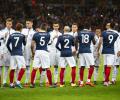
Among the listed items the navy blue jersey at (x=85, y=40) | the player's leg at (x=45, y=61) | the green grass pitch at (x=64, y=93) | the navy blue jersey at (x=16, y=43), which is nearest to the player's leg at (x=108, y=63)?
the green grass pitch at (x=64, y=93)

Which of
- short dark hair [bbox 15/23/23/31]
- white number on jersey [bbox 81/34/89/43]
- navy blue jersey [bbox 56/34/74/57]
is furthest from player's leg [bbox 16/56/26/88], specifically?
white number on jersey [bbox 81/34/89/43]

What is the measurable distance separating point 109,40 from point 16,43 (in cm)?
323

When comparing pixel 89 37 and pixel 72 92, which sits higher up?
pixel 89 37

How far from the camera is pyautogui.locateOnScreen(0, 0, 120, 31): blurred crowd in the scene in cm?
4016

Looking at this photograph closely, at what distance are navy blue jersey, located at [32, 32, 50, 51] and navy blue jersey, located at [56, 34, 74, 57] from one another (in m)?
0.50

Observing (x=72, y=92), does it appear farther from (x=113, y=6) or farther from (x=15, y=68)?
(x=113, y=6)

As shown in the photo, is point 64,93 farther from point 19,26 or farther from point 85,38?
point 19,26

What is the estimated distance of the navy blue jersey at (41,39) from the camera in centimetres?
1842

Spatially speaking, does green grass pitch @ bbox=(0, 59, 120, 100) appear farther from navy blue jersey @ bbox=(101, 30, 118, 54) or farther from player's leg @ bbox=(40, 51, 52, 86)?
navy blue jersey @ bbox=(101, 30, 118, 54)

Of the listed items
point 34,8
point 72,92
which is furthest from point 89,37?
point 34,8

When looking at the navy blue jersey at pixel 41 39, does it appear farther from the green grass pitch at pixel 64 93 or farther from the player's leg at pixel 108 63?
the player's leg at pixel 108 63

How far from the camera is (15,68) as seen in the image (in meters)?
18.5

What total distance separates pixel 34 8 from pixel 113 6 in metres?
6.64

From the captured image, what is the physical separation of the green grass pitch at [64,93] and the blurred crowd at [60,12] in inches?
816
